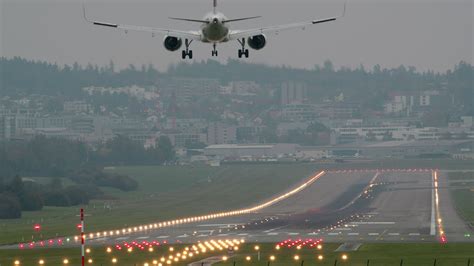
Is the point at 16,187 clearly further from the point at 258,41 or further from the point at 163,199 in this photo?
the point at 258,41

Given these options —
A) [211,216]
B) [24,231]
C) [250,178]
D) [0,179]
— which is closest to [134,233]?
[24,231]

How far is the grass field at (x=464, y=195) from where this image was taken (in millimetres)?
127325

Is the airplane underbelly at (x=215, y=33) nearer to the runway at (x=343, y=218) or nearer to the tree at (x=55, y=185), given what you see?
the runway at (x=343, y=218)

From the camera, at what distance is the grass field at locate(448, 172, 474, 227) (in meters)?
127

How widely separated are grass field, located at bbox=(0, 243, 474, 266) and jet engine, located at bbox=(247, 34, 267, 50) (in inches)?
641

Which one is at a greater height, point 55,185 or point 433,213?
point 55,185

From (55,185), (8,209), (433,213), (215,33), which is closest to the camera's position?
(215,33)

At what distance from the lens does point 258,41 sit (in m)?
67.8

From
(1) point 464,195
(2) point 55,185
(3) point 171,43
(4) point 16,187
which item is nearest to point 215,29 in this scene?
(3) point 171,43

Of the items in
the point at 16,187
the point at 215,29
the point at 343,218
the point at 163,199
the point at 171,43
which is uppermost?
the point at 215,29

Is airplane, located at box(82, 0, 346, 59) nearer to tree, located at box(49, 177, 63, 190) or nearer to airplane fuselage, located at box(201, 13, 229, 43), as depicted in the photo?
airplane fuselage, located at box(201, 13, 229, 43)

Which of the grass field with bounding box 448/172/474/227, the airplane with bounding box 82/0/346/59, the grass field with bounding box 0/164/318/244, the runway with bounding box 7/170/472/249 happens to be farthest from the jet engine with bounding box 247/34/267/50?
the grass field with bounding box 448/172/474/227

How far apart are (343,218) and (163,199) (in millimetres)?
33111

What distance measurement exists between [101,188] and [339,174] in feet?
126
